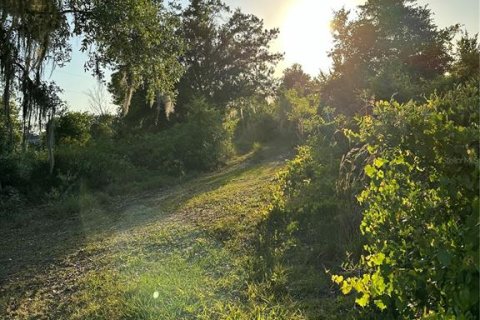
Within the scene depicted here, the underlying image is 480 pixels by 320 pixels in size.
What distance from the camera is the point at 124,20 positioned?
8375mm

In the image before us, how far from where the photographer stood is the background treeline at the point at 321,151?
7.77ft

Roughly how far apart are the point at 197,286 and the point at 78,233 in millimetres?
4269

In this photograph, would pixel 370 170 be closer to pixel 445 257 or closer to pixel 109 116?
pixel 445 257

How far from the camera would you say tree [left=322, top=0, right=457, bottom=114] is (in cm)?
1214

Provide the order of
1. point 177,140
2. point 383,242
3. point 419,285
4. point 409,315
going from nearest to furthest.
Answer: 1. point 419,285
2. point 409,315
3. point 383,242
4. point 177,140

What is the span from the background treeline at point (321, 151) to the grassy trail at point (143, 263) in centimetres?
41

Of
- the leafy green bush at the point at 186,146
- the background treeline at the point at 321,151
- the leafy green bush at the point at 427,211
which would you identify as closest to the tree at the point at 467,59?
the background treeline at the point at 321,151

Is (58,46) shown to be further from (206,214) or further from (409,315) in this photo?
(409,315)

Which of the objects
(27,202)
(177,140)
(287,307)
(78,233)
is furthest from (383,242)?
(177,140)

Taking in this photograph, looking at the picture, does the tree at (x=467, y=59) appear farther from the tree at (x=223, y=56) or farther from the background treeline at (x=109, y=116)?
the tree at (x=223, y=56)

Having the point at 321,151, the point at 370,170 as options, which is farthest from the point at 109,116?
the point at 370,170

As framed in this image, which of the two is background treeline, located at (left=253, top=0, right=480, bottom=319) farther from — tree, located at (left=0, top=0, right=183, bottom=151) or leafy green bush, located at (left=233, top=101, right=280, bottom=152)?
leafy green bush, located at (left=233, top=101, right=280, bottom=152)

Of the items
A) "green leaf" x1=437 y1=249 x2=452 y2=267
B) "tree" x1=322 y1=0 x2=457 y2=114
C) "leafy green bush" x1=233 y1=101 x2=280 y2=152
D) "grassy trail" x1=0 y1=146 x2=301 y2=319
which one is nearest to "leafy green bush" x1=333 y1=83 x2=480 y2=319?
"green leaf" x1=437 y1=249 x2=452 y2=267

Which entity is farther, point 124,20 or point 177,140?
point 177,140
